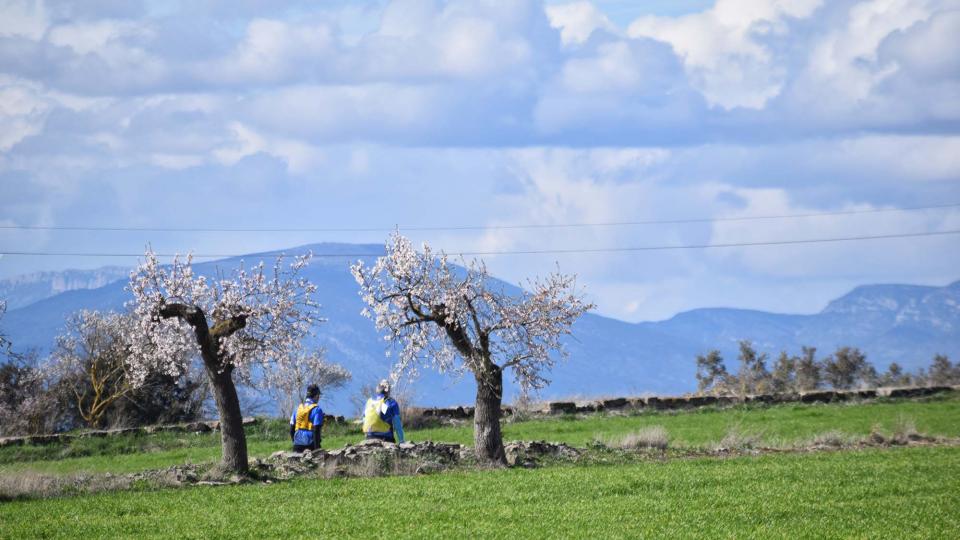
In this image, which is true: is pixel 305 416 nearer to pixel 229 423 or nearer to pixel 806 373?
pixel 229 423

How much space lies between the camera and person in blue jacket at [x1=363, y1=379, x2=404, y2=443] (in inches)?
1207

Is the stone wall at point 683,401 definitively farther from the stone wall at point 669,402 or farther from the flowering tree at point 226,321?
the flowering tree at point 226,321

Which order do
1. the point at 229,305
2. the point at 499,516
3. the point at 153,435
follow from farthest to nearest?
the point at 153,435
the point at 229,305
the point at 499,516

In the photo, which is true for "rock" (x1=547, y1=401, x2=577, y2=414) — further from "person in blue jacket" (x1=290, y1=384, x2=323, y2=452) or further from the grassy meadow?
"person in blue jacket" (x1=290, y1=384, x2=323, y2=452)

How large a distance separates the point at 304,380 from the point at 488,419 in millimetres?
28314

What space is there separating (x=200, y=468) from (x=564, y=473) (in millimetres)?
8503

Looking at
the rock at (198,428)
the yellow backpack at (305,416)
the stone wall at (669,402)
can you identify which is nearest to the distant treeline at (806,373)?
the stone wall at (669,402)

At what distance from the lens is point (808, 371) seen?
233 feet

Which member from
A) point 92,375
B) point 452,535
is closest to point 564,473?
point 452,535

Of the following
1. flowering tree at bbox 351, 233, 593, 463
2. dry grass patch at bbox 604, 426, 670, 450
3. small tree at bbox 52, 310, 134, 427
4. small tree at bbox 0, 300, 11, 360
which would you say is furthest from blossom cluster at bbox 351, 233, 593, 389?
small tree at bbox 52, 310, 134, 427

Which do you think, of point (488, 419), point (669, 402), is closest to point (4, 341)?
point (488, 419)

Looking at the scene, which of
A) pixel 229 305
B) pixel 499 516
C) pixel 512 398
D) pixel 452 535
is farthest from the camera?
pixel 512 398

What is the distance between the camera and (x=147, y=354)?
30391 millimetres

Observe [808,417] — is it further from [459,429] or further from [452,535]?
[452,535]
